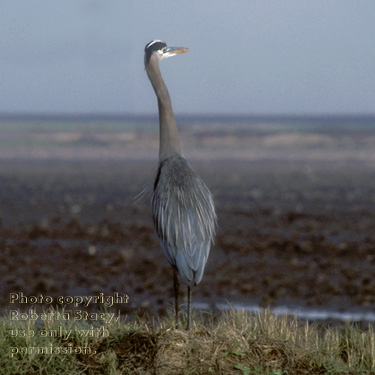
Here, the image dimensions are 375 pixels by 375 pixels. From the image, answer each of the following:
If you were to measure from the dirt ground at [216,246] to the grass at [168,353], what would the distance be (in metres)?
1.61

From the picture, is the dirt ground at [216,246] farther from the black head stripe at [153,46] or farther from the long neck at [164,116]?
the black head stripe at [153,46]

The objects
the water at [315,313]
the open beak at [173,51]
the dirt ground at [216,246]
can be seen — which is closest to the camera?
the open beak at [173,51]

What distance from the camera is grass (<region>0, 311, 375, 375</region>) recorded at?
18.6 feet

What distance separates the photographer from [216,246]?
1256 centimetres

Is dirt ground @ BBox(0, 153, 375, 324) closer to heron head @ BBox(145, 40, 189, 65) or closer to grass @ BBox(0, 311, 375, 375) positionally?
heron head @ BBox(145, 40, 189, 65)

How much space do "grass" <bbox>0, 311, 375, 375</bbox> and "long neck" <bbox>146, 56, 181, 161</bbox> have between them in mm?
1720

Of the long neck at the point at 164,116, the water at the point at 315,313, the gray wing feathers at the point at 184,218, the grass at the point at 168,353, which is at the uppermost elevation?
the long neck at the point at 164,116

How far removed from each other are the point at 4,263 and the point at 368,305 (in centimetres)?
557

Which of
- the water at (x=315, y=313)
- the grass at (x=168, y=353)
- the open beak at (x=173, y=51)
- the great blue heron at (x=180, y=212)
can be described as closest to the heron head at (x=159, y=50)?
the open beak at (x=173, y=51)

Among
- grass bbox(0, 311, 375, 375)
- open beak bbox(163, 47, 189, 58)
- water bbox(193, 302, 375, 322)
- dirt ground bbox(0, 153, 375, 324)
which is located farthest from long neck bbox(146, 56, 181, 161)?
water bbox(193, 302, 375, 322)

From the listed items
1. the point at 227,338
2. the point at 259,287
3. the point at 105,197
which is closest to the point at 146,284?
the point at 259,287

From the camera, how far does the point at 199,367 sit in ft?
18.6

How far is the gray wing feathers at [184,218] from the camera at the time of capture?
6316 millimetres

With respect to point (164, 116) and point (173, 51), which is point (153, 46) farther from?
point (164, 116)
